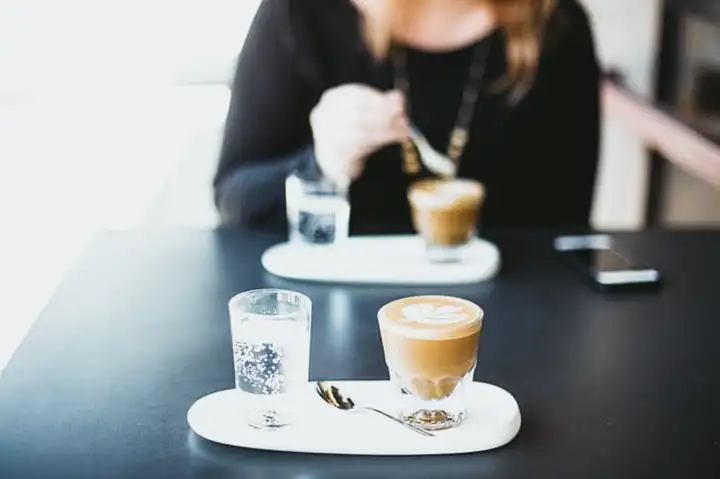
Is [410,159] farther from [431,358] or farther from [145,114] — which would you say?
[145,114]

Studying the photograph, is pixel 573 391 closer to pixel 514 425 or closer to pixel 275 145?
pixel 514 425

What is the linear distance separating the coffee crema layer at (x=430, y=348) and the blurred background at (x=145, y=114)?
1.93ft

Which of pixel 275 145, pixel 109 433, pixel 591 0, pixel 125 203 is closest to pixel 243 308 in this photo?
pixel 109 433

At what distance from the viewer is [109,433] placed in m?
0.83

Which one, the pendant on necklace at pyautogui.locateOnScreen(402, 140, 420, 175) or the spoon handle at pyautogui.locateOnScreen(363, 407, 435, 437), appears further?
the pendant on necklace at pyautogui.locateOnScreen(402, 140, 420, 175)

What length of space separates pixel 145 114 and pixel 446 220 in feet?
4.29

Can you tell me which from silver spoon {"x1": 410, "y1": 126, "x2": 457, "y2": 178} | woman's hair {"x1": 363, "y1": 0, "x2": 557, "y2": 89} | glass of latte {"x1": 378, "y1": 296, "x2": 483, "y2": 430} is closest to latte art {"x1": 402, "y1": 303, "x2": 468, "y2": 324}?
glass of latte {"x1": 378, "y1": 296, "x2": 483, "y2": 430}

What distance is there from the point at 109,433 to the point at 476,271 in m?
0.52

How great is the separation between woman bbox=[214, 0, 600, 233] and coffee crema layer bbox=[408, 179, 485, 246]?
284 millimetres

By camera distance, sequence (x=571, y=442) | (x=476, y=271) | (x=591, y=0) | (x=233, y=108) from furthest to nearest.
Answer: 1. (x=591, y=0)
2. (x=233, y=108)
3. (x=476, y=271)
4. (x=571, y=442)

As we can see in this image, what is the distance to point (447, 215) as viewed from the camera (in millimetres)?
1222

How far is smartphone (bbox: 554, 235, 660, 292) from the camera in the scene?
3.80 ft

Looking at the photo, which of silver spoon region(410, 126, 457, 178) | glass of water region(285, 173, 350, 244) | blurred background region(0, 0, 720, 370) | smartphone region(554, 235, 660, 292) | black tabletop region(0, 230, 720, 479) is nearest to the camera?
black tabletop region(0, 230, 720, 479)

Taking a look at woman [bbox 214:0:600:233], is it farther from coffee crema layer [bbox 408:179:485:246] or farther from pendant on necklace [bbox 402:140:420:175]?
coffee crema layer [bbox 408:179:485:246]
